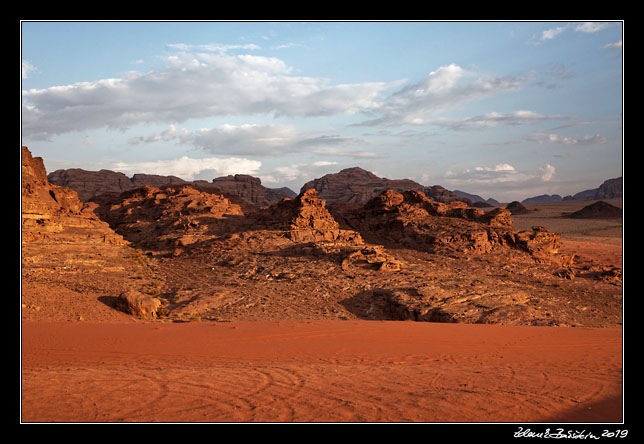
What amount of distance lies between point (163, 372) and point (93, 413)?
2.10 m

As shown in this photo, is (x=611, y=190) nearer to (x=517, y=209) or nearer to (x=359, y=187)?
(x=517, y=209)

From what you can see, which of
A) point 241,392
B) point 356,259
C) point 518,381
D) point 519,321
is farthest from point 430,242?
point 241,392

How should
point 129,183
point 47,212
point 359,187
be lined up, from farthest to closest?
point 359,187 → point 129,183 → point 47,212

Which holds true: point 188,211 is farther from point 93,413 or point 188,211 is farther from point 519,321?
point 93,413

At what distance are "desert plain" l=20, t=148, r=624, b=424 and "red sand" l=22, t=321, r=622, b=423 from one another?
0.05 metres

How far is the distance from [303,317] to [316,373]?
27.3 ft

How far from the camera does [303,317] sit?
651 inches

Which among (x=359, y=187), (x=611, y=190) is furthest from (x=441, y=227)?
(x=611, y=190)

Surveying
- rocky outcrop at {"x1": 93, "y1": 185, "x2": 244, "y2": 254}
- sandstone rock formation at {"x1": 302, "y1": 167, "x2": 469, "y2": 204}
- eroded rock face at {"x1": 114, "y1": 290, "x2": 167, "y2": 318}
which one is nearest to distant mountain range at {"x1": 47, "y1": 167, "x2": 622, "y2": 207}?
sandstone rock formation at {"x1": 302, "y1": 167, "x2": 469, "y2": 204}

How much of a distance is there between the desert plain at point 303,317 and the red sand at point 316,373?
47 millimetres

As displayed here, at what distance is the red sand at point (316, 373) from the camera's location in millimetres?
6246

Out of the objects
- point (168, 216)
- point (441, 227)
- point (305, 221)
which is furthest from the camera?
point (168, 216)

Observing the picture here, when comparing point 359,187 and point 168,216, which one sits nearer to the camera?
point 168,216

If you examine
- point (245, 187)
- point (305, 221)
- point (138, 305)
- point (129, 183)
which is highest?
point (129, 183)
